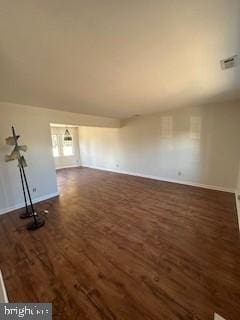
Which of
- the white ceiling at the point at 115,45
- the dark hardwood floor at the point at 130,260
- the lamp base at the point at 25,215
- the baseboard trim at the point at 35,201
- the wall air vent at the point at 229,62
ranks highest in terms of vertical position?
the white ceiling at the point at 115,45

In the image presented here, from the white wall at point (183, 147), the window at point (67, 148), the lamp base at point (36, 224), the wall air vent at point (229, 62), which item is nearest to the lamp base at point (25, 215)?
the lamp base at point (36, 224)

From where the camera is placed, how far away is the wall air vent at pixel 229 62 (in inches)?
72.1

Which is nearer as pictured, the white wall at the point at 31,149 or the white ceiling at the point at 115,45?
the white ceiling at the point at 115,45

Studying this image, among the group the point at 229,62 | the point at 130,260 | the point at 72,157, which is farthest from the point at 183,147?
the point at 72,157

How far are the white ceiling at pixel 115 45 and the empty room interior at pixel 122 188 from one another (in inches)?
0.5

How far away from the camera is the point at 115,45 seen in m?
1.54

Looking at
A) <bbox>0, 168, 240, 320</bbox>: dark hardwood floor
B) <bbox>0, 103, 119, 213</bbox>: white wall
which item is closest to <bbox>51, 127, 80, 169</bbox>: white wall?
<bbox>0, 103, 119, 213</bbox>: white wall

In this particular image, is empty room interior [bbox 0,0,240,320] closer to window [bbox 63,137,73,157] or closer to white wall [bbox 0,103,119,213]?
white wall [bbox 0,103,119,213]

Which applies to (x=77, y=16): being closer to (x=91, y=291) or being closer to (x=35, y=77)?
(x=35, y=77)

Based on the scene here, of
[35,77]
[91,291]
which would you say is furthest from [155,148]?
[91,291]

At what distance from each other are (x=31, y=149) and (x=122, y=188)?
273 centimetres

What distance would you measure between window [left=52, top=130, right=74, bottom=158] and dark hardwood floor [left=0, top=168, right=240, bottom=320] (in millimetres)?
4908

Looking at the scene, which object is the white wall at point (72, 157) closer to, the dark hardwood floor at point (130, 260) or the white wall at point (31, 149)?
the white wall at point (31, 149)

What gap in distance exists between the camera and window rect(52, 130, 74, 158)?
7.88m
